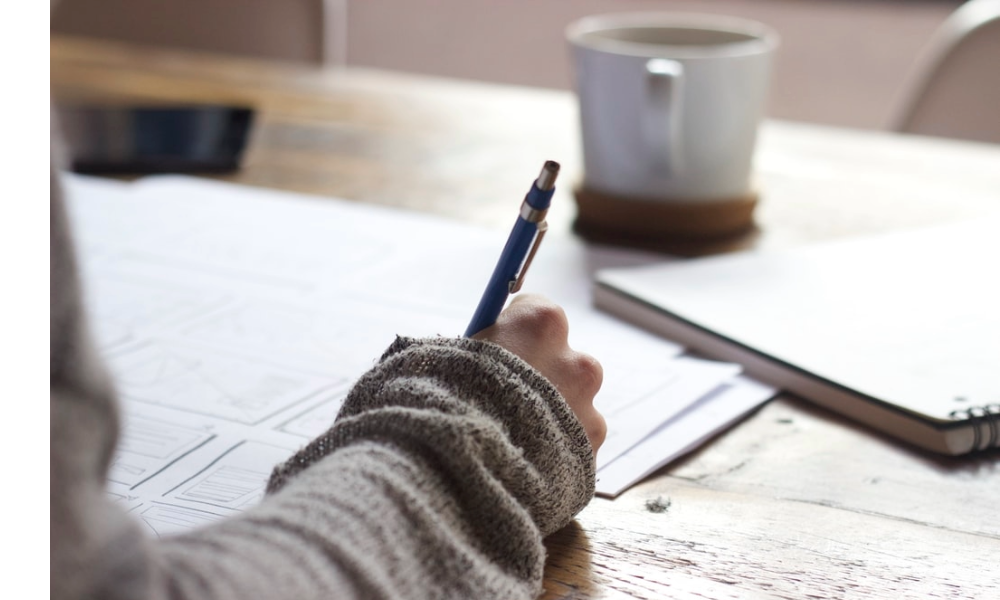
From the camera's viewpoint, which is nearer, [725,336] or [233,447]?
[233,447]

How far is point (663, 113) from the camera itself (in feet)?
2.43

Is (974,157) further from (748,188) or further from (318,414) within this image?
(318,414)

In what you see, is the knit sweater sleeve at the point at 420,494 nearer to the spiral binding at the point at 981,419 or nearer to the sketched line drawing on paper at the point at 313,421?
the sketched line drawing on paper at the point at 313,421

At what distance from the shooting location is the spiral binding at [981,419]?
18.7 inches

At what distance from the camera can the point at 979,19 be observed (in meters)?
1.13

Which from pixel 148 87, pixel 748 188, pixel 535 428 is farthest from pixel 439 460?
pixel 148 87

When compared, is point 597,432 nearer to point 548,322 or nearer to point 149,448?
point 548,322

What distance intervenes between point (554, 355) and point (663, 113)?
0.36 m

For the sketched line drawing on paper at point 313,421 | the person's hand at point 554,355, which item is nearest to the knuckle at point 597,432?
the person's hand at point 554,355

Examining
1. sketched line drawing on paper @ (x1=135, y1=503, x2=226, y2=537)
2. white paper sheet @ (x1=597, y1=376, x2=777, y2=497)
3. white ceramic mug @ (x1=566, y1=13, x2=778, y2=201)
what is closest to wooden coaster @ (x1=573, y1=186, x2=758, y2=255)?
white ceramic mug @ (x1=566, y1=13, x2=778, y2=201)

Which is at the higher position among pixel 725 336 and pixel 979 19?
pixel 979 19

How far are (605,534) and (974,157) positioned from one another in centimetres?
Result: 75

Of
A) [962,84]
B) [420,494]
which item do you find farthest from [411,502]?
[962,84]

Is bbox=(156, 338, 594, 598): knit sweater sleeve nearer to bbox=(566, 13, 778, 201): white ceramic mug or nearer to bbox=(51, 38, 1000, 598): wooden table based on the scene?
bbox=(51, 38, 1000, 598): wooden table
